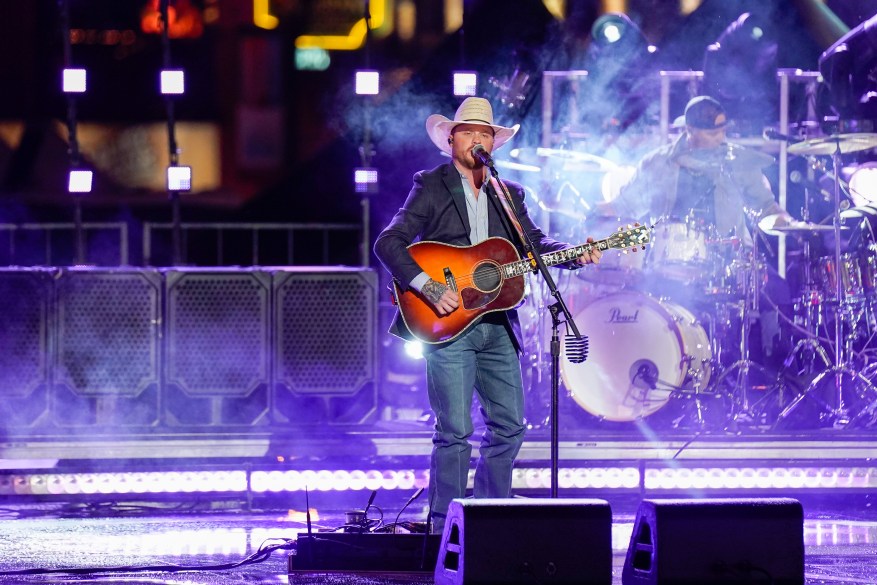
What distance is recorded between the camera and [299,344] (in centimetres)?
761

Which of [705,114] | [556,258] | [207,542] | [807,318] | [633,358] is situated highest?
[705,114]

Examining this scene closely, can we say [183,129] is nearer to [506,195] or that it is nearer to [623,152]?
[623,152]

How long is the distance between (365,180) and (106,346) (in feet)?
7.01

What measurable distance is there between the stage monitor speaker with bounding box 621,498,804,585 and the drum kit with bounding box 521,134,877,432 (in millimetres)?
3548

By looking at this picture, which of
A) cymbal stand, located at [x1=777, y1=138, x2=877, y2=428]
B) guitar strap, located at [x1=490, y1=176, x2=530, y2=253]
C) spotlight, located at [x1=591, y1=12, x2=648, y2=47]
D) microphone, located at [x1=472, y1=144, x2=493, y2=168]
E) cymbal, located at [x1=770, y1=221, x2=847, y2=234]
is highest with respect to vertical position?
spotlight, located at [x1=591, y1=12, x2=648, y2=47]

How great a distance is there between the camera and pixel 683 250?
26.2ft

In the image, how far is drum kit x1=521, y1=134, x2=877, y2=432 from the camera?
792 centimetres

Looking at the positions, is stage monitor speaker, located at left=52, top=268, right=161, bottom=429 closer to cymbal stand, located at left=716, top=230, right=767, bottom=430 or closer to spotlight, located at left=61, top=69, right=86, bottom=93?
spotlight, located at left=61, top=69, right=86, bottom=93

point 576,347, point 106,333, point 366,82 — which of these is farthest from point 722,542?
point 366,82

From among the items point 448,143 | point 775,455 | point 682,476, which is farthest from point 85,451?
point 775,455

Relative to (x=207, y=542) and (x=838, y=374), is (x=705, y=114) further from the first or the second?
(x=207, y=542)

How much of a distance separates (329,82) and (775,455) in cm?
543

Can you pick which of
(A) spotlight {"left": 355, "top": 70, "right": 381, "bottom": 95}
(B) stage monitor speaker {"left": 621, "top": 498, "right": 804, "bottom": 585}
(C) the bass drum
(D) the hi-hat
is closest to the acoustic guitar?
(B) stage monitor speaker {"left": 621, "top": 498, "right": 804, "bottom": 585}

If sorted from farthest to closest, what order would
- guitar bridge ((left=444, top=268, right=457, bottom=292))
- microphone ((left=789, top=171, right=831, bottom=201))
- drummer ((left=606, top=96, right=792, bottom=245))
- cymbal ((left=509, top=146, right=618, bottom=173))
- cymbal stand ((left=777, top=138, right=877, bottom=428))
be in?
microphone ((left=789, top=171, right=831, bottom=201)) < cymbal ((left=509, top=146, right=618, bottom=173)) < drummer ((left=606, top=96, right=792, bottom=245)) < cymbal stand ((left=777, top=138, right=877, bottom=428)) < guitar bridge ((left=444, top=268, right=457, bottom=292))
